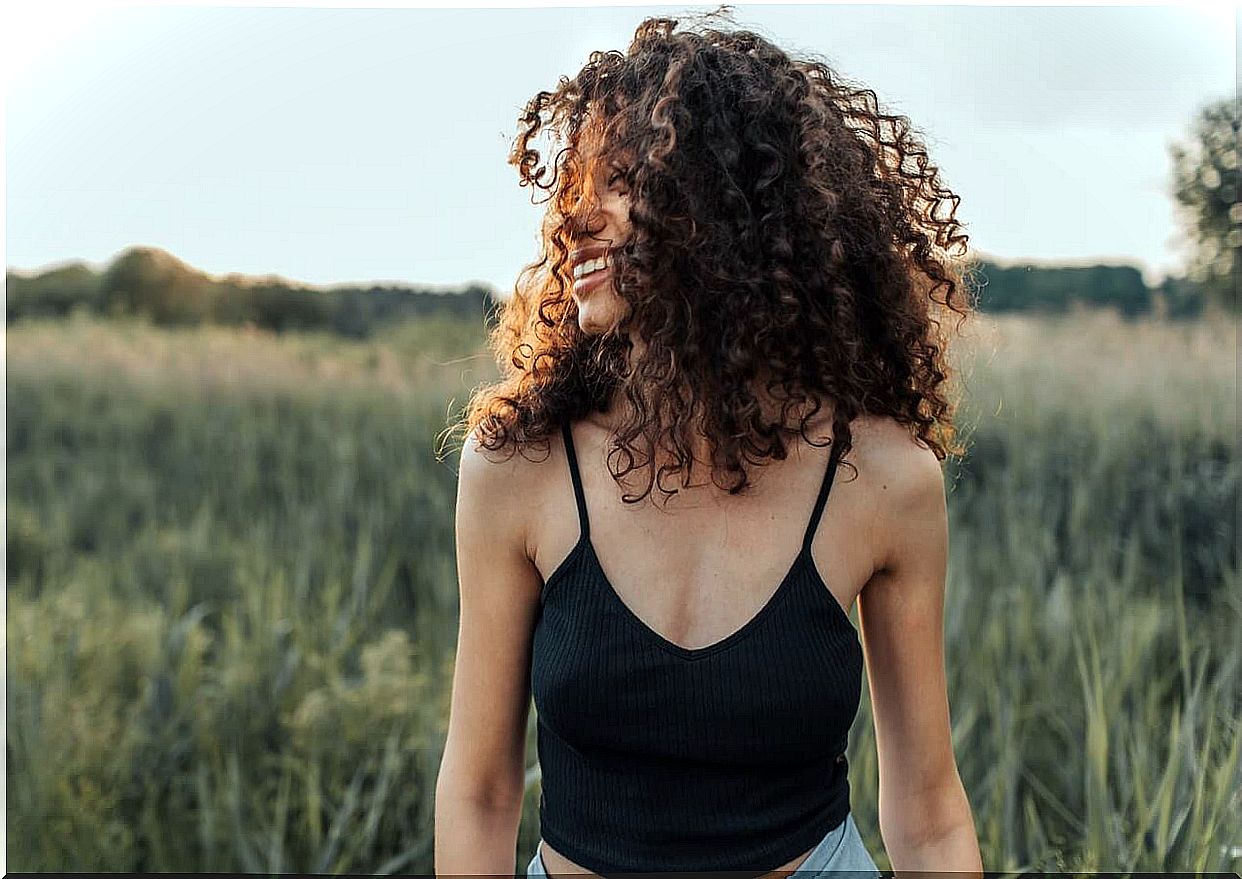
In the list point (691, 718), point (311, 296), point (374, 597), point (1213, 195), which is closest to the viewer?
point (691, 718)

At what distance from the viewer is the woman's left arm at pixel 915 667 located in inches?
37.2

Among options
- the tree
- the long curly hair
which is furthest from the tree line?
the long curly hair

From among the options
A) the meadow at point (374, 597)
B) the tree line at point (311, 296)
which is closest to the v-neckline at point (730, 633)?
the meadow at point (374, 597)

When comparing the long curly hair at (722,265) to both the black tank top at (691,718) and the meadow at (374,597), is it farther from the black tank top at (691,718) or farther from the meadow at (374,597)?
the meadow at (374,597)

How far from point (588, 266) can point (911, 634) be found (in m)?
0.42

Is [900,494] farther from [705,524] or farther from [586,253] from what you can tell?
[586,253]

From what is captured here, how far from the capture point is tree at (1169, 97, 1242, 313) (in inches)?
86.8

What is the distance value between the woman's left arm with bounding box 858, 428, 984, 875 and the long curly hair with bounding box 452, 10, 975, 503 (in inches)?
2.5

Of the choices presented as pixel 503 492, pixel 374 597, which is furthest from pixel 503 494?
pixel 374 597

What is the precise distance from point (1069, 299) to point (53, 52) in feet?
6.96

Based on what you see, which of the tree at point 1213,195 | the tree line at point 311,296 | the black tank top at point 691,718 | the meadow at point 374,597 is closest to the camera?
the black tank top at point 691,718

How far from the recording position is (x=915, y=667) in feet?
3.18

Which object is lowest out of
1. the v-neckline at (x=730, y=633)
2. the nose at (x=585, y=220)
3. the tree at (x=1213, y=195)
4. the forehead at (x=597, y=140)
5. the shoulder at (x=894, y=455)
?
the v-neckline at (x=730, y=633)

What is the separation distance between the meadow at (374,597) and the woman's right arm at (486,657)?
754 mm
